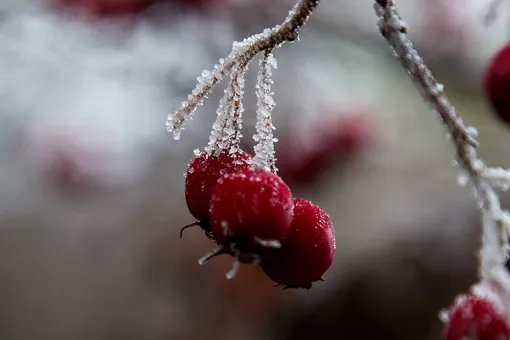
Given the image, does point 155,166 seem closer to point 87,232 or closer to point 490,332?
point 87,232

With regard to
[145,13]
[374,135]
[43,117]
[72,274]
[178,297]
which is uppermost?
[145,13]

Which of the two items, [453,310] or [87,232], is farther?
[87,232]

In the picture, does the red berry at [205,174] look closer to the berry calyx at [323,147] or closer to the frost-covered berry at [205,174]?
the frost-covered berry at [205,174]

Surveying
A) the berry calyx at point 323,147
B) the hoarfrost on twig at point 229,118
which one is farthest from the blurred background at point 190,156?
the hoarfrost on twig at point 229,118

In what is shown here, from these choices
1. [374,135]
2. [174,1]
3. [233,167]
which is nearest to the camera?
[233,167]

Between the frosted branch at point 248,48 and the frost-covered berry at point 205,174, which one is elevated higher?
the frosted branch at point 248,48

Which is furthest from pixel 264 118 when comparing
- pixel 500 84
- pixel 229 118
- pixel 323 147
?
pixel 323 147

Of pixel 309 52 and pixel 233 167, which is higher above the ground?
pixel 233 167

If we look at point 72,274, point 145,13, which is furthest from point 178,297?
point 145,13
